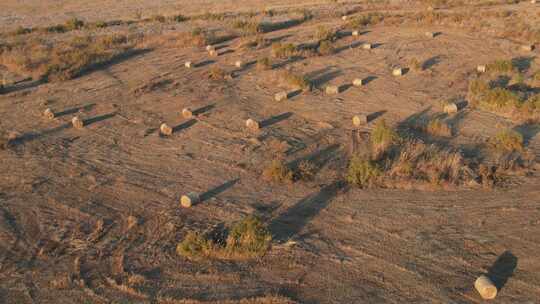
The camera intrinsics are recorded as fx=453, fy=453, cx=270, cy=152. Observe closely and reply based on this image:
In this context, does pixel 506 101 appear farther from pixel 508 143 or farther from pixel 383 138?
pixel 383 138

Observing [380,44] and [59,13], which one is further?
[59,13]

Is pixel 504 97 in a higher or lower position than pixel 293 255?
higher

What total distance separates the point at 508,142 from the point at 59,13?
112 ft

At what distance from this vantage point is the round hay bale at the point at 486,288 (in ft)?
17.5

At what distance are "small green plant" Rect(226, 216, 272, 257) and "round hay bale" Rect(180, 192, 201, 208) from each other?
4.10 feet

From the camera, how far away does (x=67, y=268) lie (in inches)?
242

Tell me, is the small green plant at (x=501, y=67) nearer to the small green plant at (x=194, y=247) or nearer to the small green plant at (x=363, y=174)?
the small green plant at (x=363, y=174)

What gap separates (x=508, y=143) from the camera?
29.4ft

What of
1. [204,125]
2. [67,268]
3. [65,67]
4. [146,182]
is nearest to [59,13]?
[65,67]

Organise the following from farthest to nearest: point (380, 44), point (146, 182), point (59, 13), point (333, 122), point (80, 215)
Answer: point (59, 13), point (380, 44), point (333, 122), point (146, 182), point (80, 215)

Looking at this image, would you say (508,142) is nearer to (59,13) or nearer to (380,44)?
(380,44)

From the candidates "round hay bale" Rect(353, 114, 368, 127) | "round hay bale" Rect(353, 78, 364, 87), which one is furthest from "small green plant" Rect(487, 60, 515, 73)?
"round hay bale" Rect(353, 114, 368, 127)

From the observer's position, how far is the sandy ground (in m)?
5.78

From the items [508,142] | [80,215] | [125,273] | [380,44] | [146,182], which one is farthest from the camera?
[380,44]
